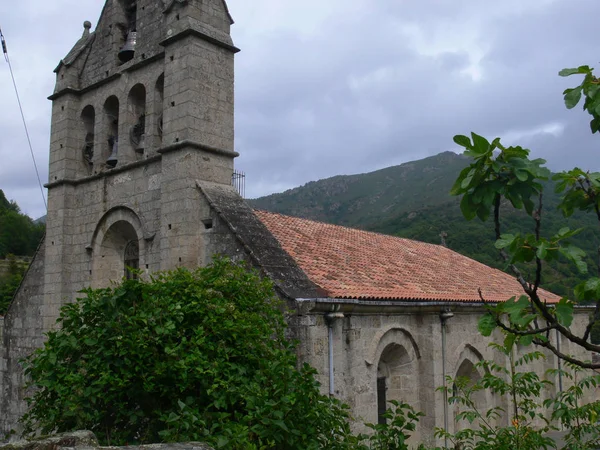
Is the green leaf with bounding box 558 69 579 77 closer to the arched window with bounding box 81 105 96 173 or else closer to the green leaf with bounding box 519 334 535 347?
the green leaf with bounding box 519 334 535 347

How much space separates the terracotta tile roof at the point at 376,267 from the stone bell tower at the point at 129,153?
235 centimetres

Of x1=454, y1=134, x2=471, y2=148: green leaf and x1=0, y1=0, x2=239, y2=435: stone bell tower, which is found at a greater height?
x1=0, y1=0, x2=239, y2=435: stone bell tower

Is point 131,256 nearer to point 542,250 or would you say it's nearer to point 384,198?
point 542,250

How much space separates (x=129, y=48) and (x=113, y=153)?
8.07ft

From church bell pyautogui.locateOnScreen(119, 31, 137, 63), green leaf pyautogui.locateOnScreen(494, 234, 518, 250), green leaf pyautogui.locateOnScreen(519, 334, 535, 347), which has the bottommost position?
green leaf pyautogui.locateOnScreen(519, 334, 535, 347)

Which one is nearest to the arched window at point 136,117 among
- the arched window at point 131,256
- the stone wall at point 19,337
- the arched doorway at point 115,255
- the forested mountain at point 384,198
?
the arched doorway at point 115,255

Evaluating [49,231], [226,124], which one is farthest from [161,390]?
[49,231]

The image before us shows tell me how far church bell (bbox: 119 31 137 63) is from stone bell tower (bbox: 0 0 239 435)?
33 millimetres

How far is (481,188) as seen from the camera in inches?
143

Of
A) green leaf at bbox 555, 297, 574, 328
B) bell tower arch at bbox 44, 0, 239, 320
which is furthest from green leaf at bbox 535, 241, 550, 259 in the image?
bell tower arch at bbox 44, 0, 239, 320

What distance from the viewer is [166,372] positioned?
672 centimetres

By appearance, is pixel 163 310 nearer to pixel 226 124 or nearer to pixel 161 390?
pixel 161 390

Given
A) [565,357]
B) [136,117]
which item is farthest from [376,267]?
[565,357]

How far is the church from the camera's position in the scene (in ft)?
34.6
